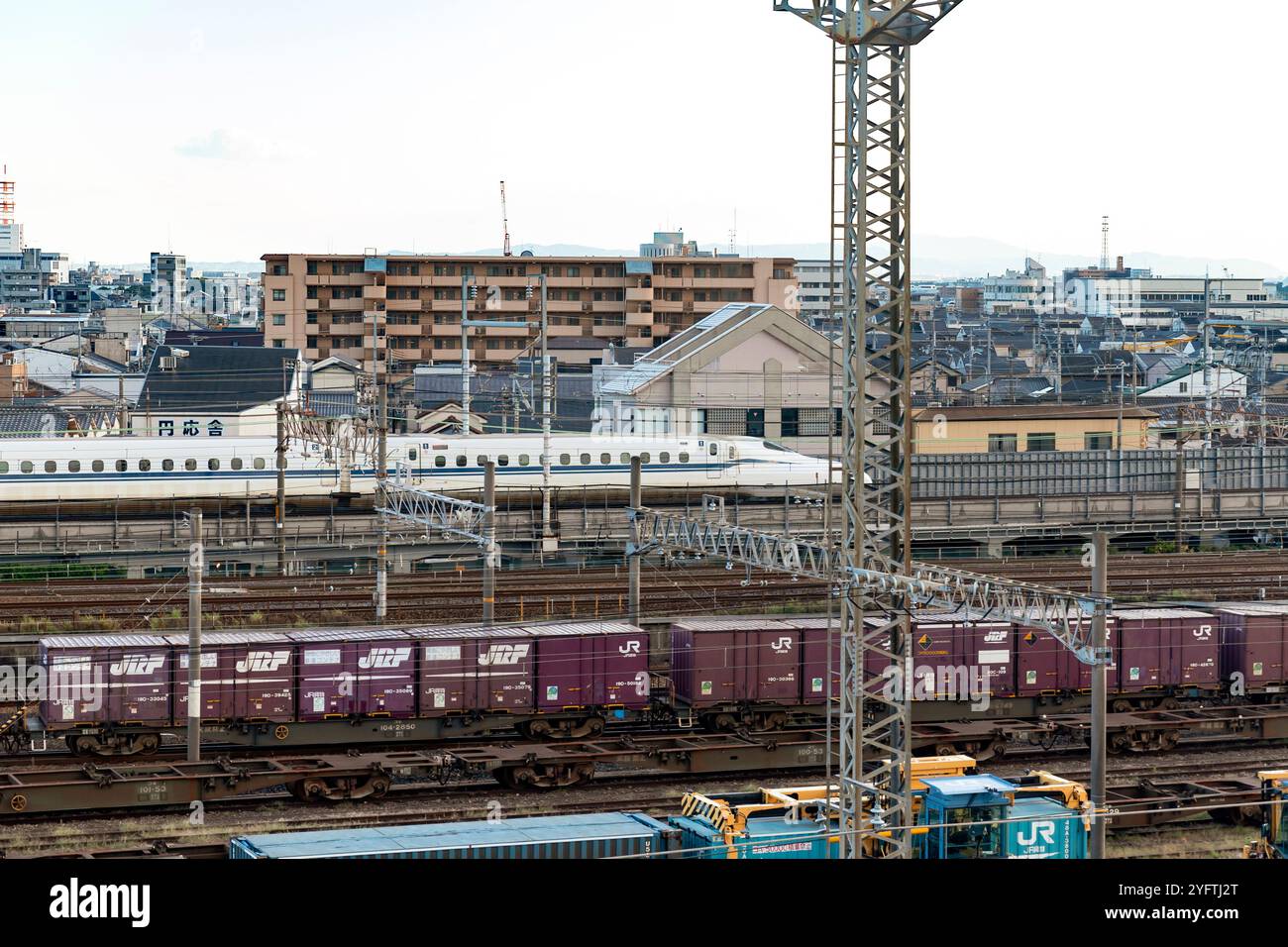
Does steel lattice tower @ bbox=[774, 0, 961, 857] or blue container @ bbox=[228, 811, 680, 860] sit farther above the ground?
steel lattice tower @ bbox=[774, 0, 961, 857]

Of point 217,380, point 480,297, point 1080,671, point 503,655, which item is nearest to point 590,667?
point 503,655

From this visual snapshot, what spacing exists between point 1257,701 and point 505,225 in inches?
5007

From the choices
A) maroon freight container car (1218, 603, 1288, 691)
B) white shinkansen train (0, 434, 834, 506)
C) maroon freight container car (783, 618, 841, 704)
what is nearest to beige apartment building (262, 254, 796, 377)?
white shinkansen train (0, 434, 834, 506)

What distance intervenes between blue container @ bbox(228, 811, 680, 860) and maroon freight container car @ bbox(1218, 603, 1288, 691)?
58.2ft

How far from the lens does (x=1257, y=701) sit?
34688 millimetres

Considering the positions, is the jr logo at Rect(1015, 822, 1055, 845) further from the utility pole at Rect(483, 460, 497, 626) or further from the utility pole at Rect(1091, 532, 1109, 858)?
the utility pole at Rect(483, 460, 497, 626)

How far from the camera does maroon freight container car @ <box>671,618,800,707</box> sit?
1180 inches

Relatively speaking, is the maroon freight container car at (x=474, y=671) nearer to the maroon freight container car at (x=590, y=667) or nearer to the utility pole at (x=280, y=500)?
the maroon freight container car at (x=590, y=667)

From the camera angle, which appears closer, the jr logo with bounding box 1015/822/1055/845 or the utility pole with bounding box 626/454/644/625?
the jr logo with bounding box 1015/822/1055/845

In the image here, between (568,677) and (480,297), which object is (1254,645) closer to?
(568,677)
